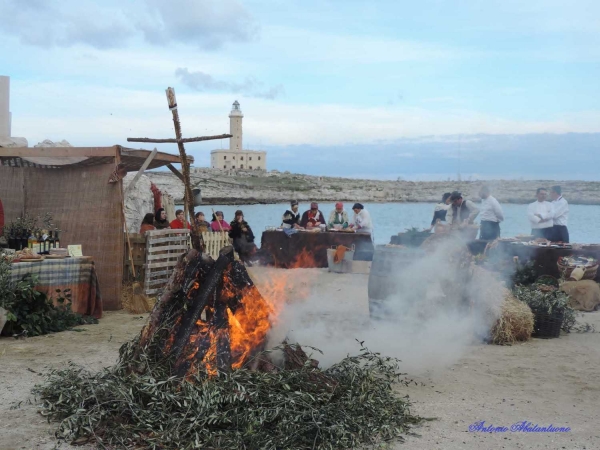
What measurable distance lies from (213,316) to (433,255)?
403 centimetres

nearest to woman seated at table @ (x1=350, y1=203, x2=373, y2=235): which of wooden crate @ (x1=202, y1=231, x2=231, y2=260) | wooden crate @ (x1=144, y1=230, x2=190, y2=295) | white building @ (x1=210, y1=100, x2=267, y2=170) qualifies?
wooden crate @ (x1=202, y1=231, x2=231, y2=260)

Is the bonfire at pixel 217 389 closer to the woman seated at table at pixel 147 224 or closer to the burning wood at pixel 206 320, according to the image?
the burning wood at pixel 206 320

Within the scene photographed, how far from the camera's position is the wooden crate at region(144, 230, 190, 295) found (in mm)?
11555

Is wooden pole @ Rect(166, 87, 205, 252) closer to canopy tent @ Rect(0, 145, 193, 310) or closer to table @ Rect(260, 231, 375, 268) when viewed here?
canopy tent @ Rect(0, 145, 193, 310)

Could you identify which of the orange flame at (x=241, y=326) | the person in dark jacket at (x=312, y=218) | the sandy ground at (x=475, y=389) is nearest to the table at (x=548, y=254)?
the sandy ground at (x=475, y=389)

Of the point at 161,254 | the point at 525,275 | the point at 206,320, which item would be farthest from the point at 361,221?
the point at 206,320

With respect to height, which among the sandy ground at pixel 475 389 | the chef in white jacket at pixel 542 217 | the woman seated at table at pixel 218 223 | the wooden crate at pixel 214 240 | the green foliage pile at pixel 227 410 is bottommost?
the sandy ground at pixel 475 389

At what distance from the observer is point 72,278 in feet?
33.5

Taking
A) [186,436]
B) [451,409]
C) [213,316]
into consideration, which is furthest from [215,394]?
[451,409]

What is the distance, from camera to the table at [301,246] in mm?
16562

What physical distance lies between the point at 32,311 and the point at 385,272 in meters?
5.11

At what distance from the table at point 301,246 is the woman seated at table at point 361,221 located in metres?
0.37

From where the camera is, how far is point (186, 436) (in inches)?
200

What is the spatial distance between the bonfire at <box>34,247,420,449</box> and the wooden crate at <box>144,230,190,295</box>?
5.12 m
